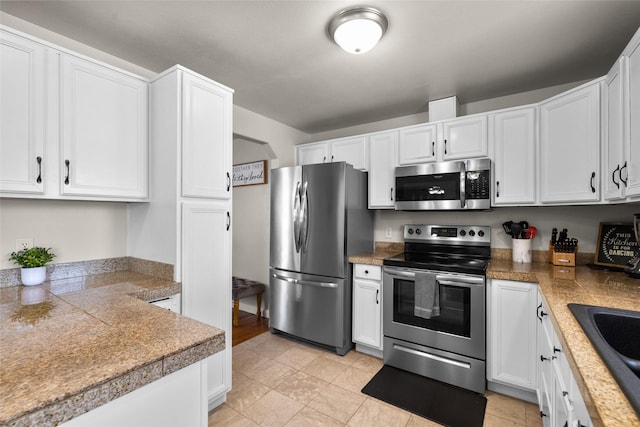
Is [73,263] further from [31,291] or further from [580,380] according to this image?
[580,380]

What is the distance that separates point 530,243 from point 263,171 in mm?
3009

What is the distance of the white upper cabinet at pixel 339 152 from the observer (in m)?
3.16

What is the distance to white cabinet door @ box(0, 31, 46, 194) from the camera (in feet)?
4.78

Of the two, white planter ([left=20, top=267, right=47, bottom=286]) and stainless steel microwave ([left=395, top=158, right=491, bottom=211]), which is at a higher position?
stainless steel microwave ([left=395, top=158, right=491, bottom=211])

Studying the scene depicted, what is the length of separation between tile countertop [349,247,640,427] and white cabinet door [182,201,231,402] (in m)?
1.23

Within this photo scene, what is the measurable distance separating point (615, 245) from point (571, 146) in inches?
32.5

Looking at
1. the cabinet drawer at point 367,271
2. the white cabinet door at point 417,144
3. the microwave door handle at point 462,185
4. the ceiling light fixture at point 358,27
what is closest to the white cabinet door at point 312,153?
the white cabinet door at point 417,144

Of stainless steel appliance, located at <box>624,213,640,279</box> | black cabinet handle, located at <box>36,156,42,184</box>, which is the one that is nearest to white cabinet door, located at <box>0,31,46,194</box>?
black cabinet handle, located at <box>36,156,42,184</box>

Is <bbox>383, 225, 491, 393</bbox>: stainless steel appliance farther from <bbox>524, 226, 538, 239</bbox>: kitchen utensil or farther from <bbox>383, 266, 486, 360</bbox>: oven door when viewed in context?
<bbox>524, 226, 538, 239</bbox>: kitchen utensil

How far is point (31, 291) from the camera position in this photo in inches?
62.3

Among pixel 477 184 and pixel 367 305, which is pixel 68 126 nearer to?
pixel 367 305

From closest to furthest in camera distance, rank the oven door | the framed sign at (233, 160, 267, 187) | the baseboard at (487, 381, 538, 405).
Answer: the baseboard at (487, 381, 538, 405) < the oven door < the framed sign at (233, 160, 267, 187)

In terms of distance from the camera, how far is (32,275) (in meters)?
1.66

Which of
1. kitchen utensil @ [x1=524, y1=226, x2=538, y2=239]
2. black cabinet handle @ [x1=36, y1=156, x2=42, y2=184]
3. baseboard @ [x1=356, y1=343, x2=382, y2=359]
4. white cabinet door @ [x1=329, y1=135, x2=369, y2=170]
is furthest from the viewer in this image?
white cabinet door @ [x1=329, y1=135, x2=369, y2=170]
